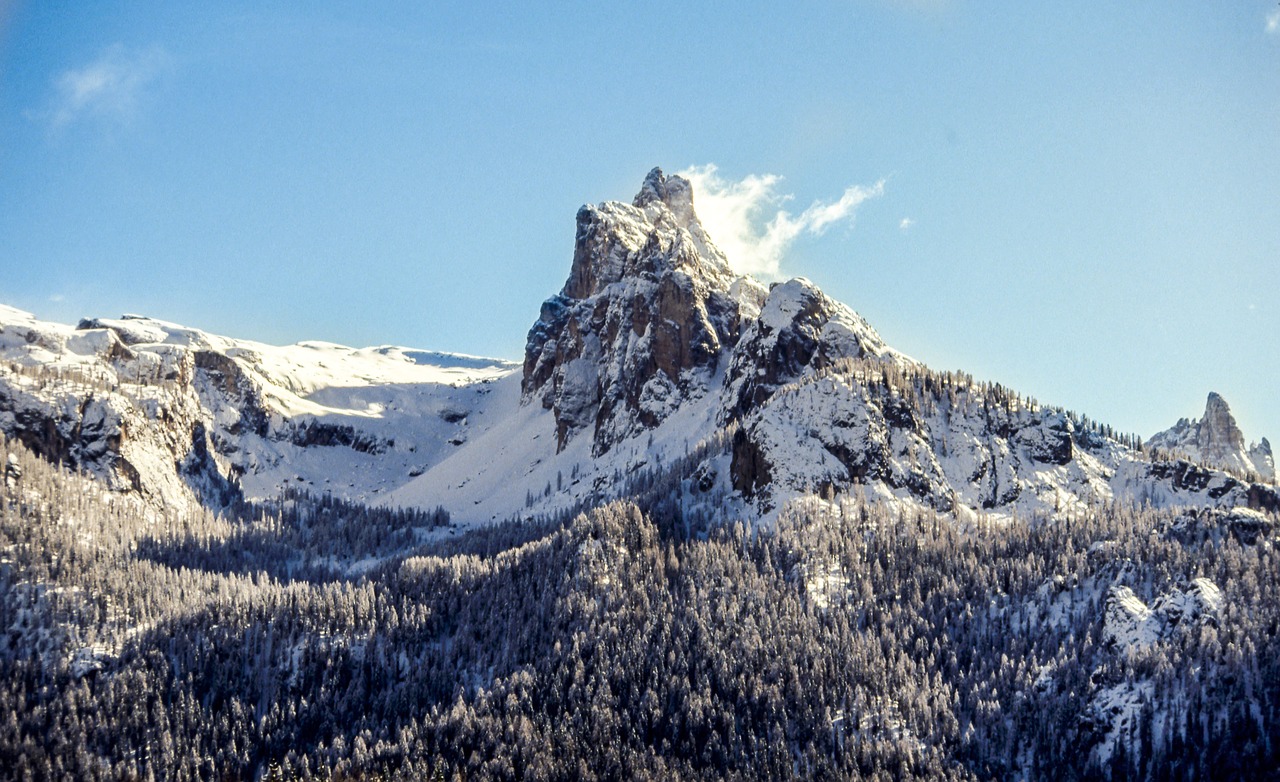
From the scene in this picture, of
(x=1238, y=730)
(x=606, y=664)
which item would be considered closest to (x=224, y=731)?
(x=606, y=664)

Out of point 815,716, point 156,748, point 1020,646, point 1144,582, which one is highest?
point 1144,582

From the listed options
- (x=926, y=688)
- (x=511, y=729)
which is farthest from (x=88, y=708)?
(x=926, y=688)

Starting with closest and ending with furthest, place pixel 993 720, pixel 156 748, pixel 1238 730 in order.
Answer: pixel 1238 730 → pixel 993 720 → pixel 156 748

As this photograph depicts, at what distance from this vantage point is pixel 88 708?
197750mm

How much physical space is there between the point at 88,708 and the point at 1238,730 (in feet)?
618

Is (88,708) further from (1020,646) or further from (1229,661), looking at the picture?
Result: (1229,661)

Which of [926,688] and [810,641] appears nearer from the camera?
[926,688]

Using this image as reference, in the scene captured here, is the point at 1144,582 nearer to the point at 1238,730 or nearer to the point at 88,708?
the point at 1238,730

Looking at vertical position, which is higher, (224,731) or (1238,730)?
(1238,730)

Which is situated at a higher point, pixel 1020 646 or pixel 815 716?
pixel 1020 646

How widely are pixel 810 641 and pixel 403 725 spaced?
241ft

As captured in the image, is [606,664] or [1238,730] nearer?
[1238,730]

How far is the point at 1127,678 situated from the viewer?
178 metres

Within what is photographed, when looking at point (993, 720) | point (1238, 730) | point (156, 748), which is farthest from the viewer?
point (156, 748)
